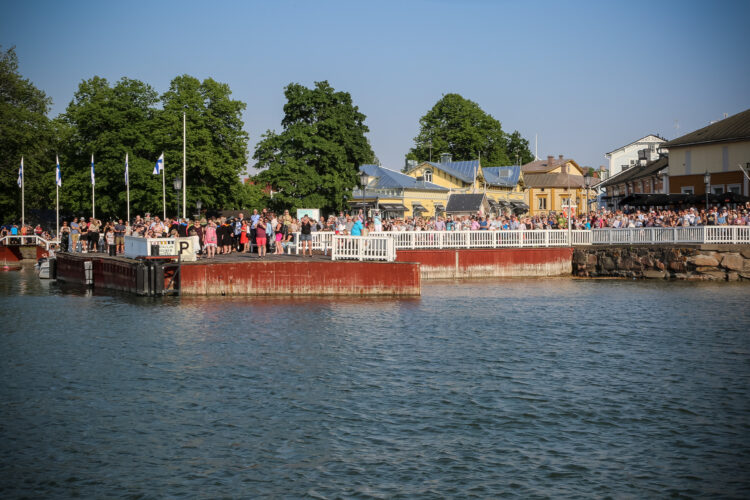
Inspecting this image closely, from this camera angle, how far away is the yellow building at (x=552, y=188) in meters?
119

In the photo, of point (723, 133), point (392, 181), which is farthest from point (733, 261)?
point (392, 181)

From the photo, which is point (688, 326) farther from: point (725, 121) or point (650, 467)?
point (725, 121)

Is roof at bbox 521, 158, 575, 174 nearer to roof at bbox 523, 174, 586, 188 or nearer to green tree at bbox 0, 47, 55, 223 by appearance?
roof at bbox 523, 174, 586, 188

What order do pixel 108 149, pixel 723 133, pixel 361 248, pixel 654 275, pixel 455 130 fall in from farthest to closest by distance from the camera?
pixel 455 130 → pixel 108 149 → pixel 723 133 → pixel 654 275 → pixel 361 248

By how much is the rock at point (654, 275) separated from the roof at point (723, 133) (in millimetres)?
18526

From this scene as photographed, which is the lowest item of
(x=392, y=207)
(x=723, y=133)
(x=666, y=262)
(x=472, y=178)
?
(x=666, y=262)

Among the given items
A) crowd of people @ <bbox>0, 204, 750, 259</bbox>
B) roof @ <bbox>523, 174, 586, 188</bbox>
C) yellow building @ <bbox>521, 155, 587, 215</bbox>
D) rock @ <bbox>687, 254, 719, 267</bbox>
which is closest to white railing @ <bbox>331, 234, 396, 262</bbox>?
crowd of people @ <bbox>0, 204, 750, 259</bbox>

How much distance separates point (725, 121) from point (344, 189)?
29.5 metres

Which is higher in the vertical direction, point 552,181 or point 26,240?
point 552,181

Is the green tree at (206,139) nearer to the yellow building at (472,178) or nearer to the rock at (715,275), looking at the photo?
the yellow building at (472,178)

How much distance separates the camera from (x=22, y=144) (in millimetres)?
66188

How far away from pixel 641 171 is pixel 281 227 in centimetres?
5490

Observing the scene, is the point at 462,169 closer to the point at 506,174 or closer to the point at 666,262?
the point at 506,174

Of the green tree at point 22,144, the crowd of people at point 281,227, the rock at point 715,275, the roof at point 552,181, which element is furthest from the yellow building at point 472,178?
the rock at point 715,275
